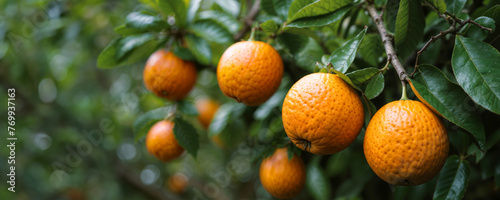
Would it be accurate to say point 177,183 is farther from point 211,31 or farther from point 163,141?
point 211,31

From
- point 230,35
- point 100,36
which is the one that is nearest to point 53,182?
point 100,36

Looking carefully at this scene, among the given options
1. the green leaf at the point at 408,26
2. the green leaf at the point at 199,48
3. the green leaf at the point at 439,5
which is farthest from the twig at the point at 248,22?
the green leaf at the point at 439,5

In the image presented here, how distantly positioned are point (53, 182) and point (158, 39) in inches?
117

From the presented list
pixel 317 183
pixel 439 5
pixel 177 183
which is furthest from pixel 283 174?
pixel 177 183

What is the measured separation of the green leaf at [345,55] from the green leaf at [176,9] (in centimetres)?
70

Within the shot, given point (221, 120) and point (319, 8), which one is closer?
point (319, 8)

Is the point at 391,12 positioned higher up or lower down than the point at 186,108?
higher up

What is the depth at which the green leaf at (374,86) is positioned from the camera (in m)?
0.92

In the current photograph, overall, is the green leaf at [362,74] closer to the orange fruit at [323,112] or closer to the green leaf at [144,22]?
the orange fruit at [323,112]

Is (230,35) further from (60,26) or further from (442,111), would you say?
A: (60,26)

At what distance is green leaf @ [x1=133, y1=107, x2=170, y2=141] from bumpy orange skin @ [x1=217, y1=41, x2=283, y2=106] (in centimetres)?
55

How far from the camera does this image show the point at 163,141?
1.48 metres

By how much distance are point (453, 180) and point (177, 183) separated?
2.89m

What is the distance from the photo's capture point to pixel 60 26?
89.7 inches
